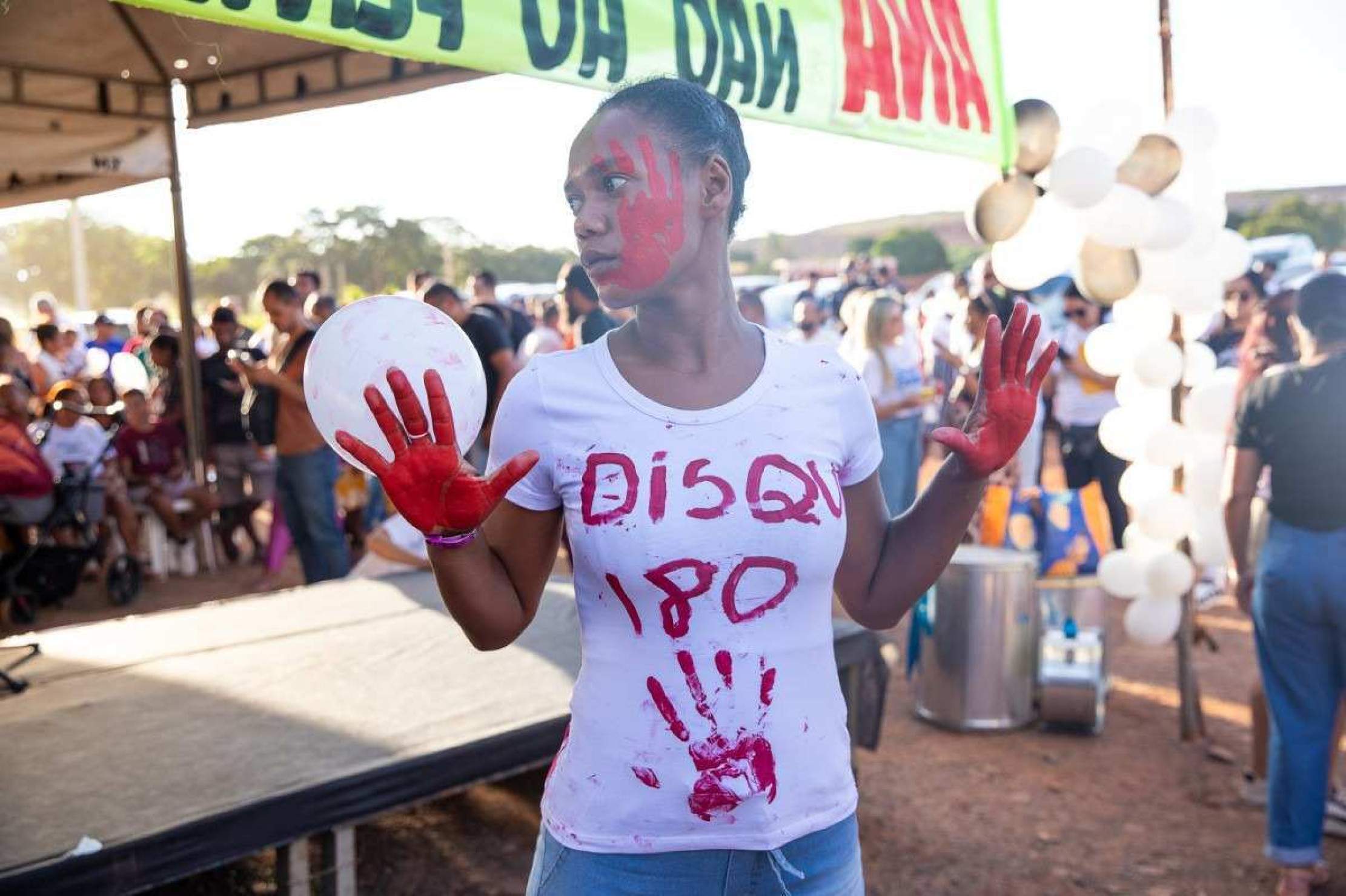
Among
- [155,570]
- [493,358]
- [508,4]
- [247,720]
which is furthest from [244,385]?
[508,4]

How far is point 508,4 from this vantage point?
3.03m

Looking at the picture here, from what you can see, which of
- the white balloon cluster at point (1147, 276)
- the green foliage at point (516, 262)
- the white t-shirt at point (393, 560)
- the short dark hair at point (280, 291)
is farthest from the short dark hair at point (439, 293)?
the green foliage at point (516, 262)

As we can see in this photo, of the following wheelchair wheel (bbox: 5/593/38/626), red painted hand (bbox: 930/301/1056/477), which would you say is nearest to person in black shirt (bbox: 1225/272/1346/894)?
red painted hand (bbox: 930/301/1056/477)

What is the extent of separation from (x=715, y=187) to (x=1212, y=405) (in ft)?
13.4

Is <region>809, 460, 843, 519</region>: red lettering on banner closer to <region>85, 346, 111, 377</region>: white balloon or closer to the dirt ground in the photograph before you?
the dirt ground

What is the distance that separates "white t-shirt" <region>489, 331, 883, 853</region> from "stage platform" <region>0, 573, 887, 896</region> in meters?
1.58

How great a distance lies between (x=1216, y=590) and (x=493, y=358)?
525 cm

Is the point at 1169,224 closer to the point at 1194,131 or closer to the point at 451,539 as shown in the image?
the point at 1194,131

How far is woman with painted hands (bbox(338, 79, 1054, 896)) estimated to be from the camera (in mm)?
1498

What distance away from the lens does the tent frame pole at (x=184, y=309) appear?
733 cm

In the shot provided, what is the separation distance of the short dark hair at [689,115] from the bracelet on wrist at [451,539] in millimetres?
646

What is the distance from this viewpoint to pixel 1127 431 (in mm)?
5281

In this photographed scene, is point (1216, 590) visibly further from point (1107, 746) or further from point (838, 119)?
point (838, 119)

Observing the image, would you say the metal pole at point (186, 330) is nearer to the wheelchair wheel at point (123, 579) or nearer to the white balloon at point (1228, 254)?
the wheelchair wheel at point (123, 579)
